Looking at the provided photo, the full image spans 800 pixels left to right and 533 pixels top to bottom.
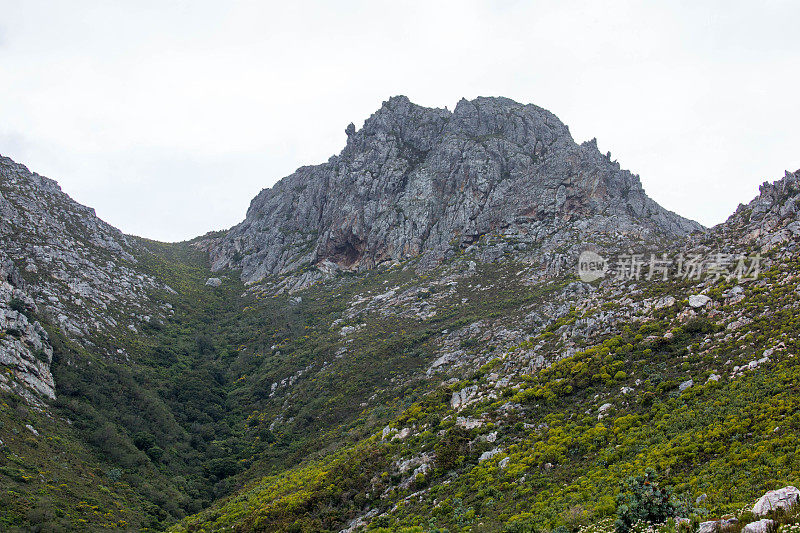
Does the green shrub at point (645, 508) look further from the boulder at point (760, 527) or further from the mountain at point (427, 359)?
the boulder at point (760, 527)

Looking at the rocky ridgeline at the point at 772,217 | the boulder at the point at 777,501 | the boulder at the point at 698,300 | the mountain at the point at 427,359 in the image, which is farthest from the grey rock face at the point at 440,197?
the boulder at the point at 777,501

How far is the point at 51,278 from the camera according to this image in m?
58.8

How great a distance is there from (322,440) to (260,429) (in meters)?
11.0

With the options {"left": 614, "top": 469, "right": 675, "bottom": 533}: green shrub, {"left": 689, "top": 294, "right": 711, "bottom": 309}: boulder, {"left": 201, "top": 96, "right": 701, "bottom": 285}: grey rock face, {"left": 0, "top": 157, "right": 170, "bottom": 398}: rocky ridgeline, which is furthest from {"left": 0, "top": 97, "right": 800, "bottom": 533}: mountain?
{"left": 689, "top": 294, "right": 711, "bottom": 309}: boulder

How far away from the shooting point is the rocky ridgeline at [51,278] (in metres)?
A: 41.8

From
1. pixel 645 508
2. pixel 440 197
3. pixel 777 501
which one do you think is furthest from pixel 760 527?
pixel 440 197

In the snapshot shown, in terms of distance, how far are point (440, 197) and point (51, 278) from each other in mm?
64700

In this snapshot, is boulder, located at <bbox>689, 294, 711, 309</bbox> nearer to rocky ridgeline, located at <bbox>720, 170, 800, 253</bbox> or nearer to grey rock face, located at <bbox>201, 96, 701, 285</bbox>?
rocky ridgeline, located at <bbox>720, 170, 800, 253</bbox>

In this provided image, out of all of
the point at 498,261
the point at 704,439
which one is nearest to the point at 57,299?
the point at 498,261

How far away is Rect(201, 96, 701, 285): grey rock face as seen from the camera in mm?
73562

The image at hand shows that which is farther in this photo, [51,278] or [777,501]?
[51,278]

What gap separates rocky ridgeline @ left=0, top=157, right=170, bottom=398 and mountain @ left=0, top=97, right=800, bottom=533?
1.29ft

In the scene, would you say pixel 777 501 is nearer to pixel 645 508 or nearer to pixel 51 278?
pixel 645 508

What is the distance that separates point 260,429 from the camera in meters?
49.1
